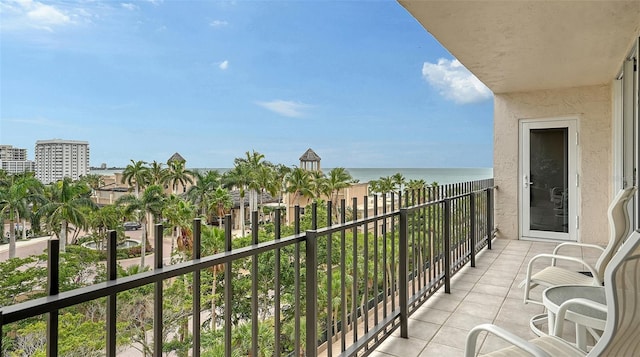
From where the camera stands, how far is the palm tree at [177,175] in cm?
3312

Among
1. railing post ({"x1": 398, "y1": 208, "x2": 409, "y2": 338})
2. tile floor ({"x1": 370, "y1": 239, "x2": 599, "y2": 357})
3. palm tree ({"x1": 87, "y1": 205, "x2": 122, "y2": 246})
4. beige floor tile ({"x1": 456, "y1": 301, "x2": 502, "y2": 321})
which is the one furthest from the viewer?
palm tree ({"x1": 87, "y1": 205, "x2": 122, "y2": 246})

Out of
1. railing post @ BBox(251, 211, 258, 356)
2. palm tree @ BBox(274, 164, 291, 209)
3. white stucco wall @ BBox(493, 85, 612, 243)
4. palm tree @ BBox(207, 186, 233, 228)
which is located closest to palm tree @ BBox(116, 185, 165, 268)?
palm tree @ BBox(207, 186, 233, 228)

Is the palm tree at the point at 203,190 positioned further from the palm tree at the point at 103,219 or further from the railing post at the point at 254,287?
the railing post at the point at 254,287

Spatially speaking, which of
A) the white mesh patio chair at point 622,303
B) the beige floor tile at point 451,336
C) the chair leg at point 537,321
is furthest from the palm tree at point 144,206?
the white mesh patio chair at point 622,303

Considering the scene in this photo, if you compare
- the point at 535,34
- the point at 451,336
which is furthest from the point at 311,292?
the point at 535,34

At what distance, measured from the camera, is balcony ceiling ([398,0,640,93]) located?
9.86 ft

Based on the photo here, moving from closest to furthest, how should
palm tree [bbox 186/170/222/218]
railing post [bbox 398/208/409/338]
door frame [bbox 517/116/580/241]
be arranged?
railing post [bbox 398/208/409/338]
door frame [bbox 517/116/580/241]
palm tree [bbox 186/170/222/218]

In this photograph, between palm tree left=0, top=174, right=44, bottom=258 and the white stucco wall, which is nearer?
the white stucco wall

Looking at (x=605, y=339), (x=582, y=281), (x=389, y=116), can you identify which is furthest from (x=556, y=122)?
(x=389, y=116)

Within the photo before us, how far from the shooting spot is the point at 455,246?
405 centimetres

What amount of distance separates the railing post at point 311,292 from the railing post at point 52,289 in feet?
3.42

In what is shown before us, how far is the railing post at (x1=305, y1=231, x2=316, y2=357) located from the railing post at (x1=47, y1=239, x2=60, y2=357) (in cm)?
104

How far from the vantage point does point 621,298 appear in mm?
1118

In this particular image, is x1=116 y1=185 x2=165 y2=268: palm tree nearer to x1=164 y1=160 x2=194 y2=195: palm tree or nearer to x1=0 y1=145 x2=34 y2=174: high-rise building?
x1=0 y1=145 x2=34 y2=174: high-rise building
